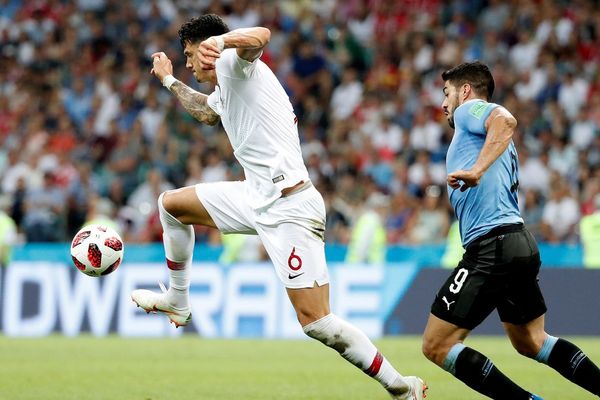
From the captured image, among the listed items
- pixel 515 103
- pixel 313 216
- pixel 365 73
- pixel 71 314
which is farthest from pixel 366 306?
pixel 313 216

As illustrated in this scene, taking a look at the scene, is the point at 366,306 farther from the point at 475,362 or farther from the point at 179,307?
the point at 475,362

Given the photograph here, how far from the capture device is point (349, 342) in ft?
25.0

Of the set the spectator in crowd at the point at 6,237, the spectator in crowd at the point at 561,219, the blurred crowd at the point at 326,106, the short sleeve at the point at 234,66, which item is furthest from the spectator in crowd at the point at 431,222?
the short sleeve at the point at 234,66

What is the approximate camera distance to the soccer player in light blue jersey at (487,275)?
24.0 ft

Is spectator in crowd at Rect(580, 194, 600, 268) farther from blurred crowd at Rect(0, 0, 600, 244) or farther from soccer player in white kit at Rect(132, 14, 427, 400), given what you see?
soccer player in white kit at Rect(132, 14, 427, 400)

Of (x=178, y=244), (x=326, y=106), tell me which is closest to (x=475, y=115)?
(x=178, y=244)

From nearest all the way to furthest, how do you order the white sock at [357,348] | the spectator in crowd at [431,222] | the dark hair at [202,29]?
the white sock at [357,348] < the dark hair at [202,29] < the spectator in crowd at [431,222]

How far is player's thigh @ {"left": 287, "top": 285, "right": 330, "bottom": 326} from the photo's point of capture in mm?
7629

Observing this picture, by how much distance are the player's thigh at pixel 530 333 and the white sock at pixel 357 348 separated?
81 centimetres

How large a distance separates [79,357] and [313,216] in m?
5.72

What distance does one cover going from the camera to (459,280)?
24.2ft

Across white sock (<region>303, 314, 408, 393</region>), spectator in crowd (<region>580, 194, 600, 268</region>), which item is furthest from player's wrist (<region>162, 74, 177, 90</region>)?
spectator in crowd (<region>580, 194, 600, 268</region>)

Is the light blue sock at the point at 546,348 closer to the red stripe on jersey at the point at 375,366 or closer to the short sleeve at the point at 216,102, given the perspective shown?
the red stripe on jersey at the point at 375,366

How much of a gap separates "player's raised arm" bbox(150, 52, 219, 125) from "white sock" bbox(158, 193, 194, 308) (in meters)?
0.65
